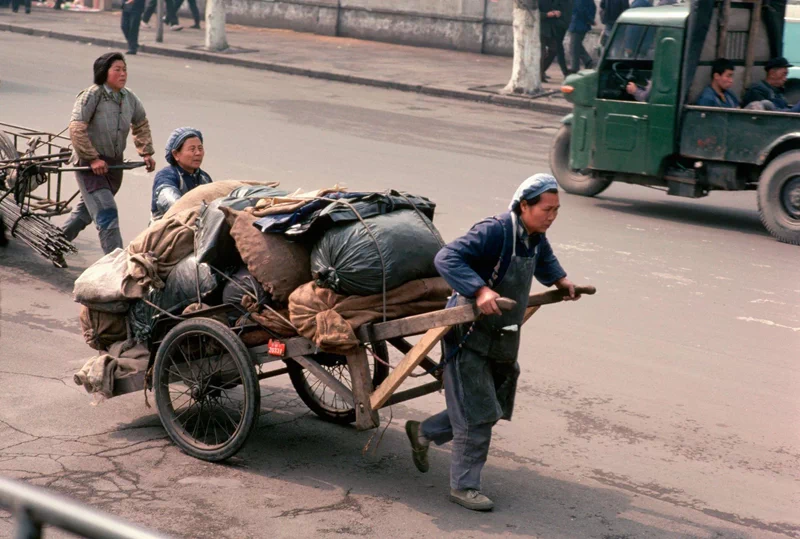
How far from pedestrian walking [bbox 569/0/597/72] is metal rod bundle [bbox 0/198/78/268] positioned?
1362cm

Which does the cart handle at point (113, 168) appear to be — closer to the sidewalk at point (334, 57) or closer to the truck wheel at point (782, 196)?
the truck wheel at point (782, 196)

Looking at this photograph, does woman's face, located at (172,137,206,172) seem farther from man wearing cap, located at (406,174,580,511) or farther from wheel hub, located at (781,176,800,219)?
wheel hub, located at (781,176,800,219)

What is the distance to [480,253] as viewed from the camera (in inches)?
196

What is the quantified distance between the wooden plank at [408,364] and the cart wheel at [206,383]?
1.84 ft

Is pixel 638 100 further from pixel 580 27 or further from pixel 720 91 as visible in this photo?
pixel 580 27

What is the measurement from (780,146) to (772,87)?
1.66 m

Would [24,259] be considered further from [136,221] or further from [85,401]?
[85,401]

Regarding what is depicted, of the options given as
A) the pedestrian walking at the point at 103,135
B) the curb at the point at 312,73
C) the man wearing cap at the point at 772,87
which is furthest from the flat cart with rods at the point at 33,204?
the curb at the point at 312,73

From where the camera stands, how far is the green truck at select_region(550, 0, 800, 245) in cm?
1071

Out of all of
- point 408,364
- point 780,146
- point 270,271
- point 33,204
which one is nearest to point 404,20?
point 780,146

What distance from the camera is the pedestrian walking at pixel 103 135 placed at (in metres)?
7.95

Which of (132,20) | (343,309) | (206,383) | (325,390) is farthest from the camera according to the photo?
(132,20)

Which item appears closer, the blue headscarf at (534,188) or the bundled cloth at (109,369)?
the blue headscarf at (534,188)

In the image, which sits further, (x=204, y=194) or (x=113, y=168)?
(x=113, y=168)
